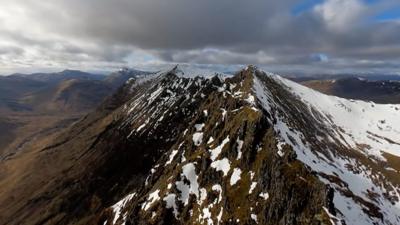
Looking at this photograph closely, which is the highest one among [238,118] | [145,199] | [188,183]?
[238,118]

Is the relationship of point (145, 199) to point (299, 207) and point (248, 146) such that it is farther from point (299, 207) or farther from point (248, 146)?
point (299, 207)

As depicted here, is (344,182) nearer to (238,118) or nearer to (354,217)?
(354,217)

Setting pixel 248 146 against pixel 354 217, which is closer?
pixel 354 217

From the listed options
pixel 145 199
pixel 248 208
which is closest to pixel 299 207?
pixel 248 208

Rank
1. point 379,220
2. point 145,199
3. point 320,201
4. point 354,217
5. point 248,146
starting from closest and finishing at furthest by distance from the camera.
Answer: point 320,201
point 354,217
point 379,220
point 248,146
point 145,199

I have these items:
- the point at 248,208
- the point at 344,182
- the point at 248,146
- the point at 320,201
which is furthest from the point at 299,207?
the point at 344,182

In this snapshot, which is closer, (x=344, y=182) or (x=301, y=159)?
(x=301, y=159)

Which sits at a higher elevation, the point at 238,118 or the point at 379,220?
the point at 238,118

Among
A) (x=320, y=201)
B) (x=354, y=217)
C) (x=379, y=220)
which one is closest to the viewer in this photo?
(x=320, y=201)

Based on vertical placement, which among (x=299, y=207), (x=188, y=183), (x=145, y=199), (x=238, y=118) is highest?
(x=238, y=118)
